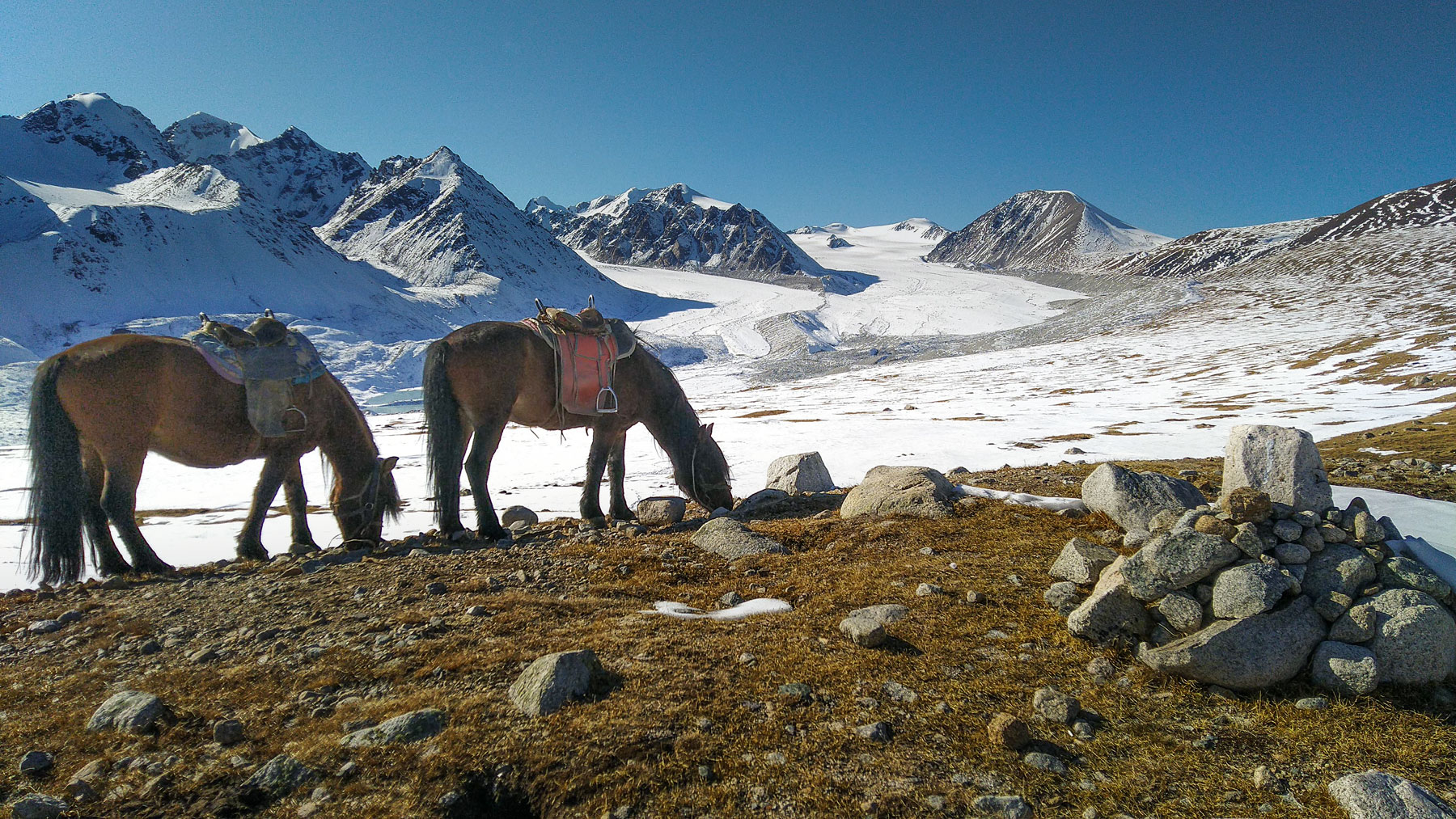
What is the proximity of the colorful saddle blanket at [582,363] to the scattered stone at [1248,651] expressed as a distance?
20.3 feet

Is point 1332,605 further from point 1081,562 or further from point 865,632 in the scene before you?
point 865,632

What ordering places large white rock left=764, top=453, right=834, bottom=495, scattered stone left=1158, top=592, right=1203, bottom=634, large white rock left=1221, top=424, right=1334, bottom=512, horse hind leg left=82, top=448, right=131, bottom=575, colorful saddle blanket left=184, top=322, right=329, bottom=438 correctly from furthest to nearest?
large white rock left=764, top=453, right=834, bottom=495 → colorful saddle blanket left=184, top=322, right=329, bottom=438 → horse hind leg left=82, top=448, right=131, bottom=575 → large white rock left=1221, top=424, right=1334, bottom=512 → scattered stone left=1158, top=592, right=1203, bottom=634

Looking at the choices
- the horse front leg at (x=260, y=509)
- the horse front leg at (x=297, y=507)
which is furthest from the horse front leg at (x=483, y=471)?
the horse front leg at (x=297, y=507)

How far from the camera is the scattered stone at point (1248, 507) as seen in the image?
3686mm

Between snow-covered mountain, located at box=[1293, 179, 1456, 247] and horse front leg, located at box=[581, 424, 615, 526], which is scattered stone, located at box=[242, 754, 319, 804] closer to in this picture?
horse front leg, located at box=[581, 424, 615, 526]

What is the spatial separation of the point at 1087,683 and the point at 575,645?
9.68 ft

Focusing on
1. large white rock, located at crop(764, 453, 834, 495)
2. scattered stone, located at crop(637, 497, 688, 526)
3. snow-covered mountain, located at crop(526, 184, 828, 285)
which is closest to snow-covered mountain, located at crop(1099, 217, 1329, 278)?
snow-covered mountain, located at crop(526, 184, 828, 285)

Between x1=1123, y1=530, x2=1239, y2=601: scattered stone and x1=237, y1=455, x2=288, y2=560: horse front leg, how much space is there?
8325mm

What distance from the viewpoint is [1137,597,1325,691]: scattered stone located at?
125 inches

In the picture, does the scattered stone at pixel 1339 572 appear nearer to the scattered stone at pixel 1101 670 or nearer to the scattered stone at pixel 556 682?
the scattered stone at pixel 1101 670

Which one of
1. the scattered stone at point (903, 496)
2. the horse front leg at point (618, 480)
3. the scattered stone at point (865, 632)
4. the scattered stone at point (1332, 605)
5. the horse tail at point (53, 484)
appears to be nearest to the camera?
the scattered stone at point (1332, 605)

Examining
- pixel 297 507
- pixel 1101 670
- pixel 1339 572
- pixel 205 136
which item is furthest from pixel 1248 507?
pixel 205 136

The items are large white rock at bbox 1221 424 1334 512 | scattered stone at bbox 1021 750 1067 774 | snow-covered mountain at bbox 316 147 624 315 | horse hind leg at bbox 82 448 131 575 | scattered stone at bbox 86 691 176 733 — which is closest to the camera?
scattered stone at bbox 1021 750 1067 774

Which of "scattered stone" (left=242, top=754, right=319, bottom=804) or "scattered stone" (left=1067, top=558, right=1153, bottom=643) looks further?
"scattered stone" (left=1067, top=558, right=1153, bottom=643)
